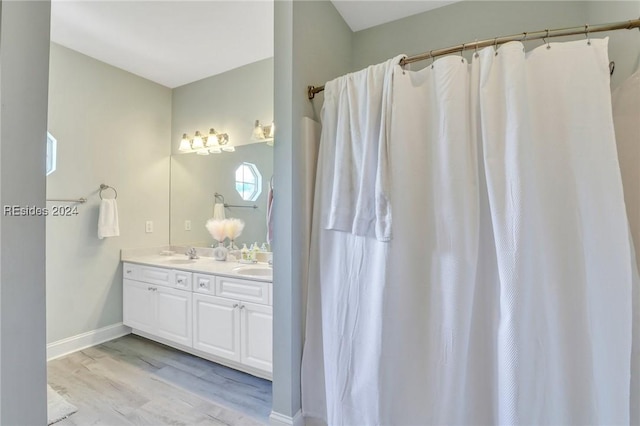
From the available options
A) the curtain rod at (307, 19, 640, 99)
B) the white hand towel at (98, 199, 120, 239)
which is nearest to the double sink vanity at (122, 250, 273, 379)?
the white hand towel at (98, 199, 120, 239)

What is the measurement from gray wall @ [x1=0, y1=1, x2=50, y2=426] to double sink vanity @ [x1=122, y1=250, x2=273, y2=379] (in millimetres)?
1244

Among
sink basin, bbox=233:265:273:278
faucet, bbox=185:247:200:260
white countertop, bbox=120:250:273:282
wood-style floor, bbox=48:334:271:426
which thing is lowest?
wood-style floor, bbox=48:334:271:426

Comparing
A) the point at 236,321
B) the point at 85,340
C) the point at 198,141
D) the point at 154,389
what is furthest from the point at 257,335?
the point at 198,141

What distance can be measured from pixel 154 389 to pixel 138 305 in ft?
3.22

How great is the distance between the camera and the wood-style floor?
1.74 metres

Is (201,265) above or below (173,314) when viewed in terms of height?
above

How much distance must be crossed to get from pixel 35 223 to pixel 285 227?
3.18 ft

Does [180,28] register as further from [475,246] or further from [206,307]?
[475,246]

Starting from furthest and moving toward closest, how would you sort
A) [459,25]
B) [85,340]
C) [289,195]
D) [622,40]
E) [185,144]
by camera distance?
[185,144] < [85,340] < [459,25] < [289,195] < [622,40]

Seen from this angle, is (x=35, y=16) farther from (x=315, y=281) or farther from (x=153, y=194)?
(x=153, y=194)

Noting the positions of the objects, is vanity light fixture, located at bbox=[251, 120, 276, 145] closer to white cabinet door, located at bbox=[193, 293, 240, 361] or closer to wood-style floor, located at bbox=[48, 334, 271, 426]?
white cabinet door, located at bbox=[193, 293, 240, 361]

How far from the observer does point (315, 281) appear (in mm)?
1610

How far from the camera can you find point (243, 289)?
2.05 meters

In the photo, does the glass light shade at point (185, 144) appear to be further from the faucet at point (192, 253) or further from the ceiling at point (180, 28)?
the faucet at point (192, 253)
